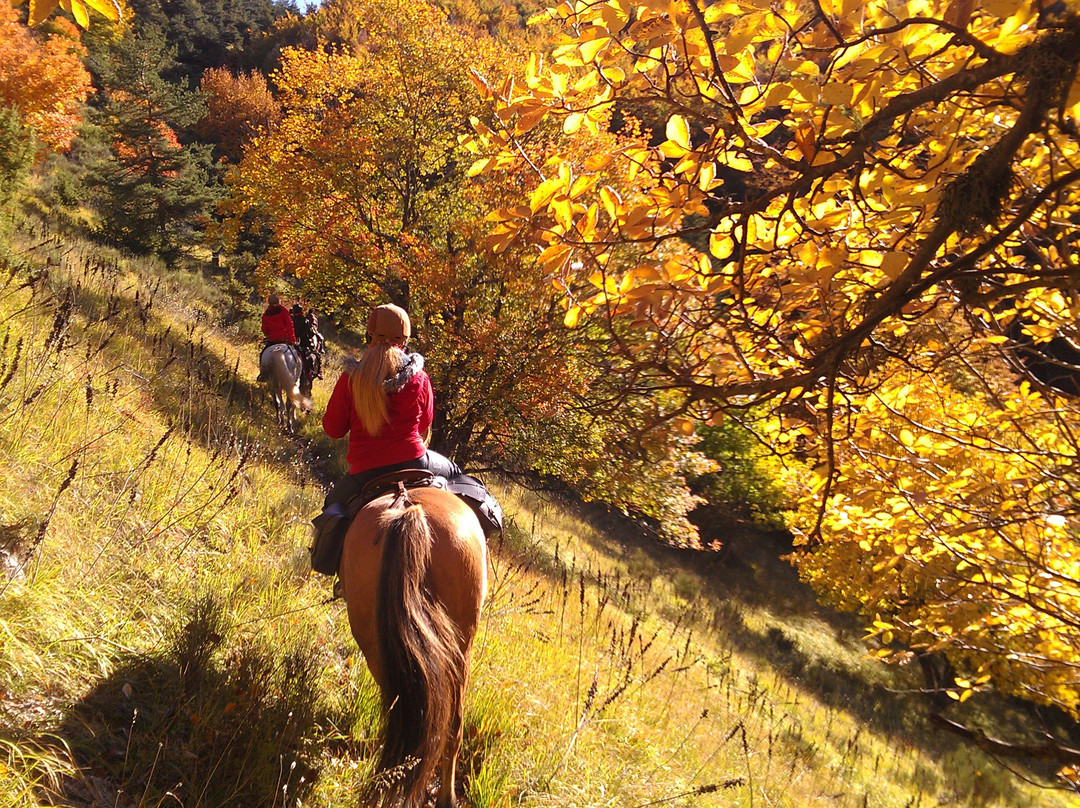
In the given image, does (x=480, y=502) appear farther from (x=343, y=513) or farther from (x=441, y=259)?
(x=441, y=259)

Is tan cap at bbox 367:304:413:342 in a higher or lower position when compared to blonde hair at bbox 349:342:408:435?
higher

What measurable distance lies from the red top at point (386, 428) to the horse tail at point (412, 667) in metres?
0.89

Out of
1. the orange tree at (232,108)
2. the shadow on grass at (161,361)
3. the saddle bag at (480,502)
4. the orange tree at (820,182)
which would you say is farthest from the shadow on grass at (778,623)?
the orange tree at (232,108)

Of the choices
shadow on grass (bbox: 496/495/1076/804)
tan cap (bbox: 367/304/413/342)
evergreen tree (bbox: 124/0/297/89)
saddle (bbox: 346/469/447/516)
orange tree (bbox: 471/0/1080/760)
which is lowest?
shadow on grass (bbox: 496/495/1076/804)

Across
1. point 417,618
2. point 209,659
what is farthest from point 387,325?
point 209,659

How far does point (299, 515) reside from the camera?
17.8 feet

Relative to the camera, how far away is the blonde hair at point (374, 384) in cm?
329

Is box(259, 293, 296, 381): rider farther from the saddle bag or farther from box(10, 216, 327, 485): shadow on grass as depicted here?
the saddle bag

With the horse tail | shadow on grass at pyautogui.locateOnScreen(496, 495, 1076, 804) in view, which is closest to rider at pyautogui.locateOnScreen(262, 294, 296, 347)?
shadow on grass at pyautogui.locateOnScreen(496, 495, 1076, 804)

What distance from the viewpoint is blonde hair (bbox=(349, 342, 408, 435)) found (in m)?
3.29

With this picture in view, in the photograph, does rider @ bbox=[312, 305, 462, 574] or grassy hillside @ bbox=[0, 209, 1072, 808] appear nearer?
grassy hillside @ bbox=[0, 209, 1072, 808]

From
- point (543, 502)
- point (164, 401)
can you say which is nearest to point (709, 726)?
point (164, 401)

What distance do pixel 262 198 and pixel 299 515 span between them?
31.5 ft

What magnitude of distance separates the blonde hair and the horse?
7.17m
